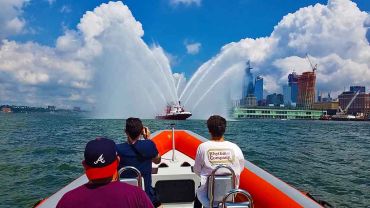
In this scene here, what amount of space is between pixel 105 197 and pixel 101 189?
0.22ft

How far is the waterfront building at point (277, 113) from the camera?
194125 millimetres

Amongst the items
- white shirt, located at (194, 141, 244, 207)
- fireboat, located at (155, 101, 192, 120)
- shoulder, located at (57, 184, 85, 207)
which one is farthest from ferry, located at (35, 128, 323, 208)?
fireboat, located at (155, 101, 192, 120)

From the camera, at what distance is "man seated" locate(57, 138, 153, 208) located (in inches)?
101

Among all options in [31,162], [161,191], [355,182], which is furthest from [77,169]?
[355,182]

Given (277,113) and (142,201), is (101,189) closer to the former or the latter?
(142,201)

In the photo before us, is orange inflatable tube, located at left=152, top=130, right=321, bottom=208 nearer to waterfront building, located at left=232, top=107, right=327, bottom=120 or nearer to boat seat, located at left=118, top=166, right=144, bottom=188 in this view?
boat seat, located at left=118, top=166, right=144, bottom=188

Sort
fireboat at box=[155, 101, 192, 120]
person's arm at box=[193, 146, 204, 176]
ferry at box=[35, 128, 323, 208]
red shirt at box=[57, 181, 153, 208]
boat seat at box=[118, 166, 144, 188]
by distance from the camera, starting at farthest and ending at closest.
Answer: fireboat at box=[155, 101, 192, 120] < person's arm at box=[193, 146, 204, 176] < ferry at box=[35, 128, 323, 208] < boat seat at box=[118, 166, 144, 188] < red shirt at box=[57, 181, 153, 208]

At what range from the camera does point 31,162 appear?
23.5 metres

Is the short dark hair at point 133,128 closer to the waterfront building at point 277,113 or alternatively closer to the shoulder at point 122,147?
the shoulder at point 122,147

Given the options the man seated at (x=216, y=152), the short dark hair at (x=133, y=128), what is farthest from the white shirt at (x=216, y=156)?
the short dark hair at (x=133, y=128)

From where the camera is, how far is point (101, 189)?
8.50 ft

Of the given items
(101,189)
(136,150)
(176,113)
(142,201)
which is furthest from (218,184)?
(176,113)

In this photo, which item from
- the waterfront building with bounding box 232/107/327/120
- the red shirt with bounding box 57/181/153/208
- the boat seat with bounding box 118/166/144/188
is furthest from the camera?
the waterfront building with bounding box 232/107/327/120

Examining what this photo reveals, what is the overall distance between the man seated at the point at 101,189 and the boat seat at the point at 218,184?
8.60ft
